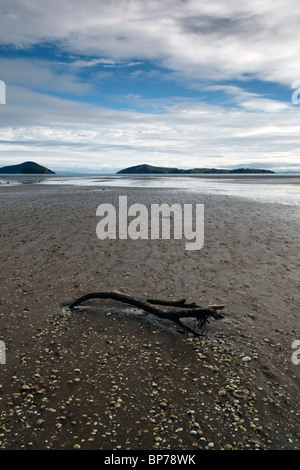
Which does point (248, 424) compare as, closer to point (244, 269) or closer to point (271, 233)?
point (244, 269)

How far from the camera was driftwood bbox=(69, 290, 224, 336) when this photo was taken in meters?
9.69

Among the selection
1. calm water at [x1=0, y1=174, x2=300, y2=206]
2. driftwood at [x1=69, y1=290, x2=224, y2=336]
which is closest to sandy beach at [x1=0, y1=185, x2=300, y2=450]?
driftwood at [x1=69, y1=290, x2=224, y2=336]

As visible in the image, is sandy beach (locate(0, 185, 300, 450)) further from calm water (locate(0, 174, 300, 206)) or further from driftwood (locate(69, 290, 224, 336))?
calm water (locate(0, 174, 300, 206))

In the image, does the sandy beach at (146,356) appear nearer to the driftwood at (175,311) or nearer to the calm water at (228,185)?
the driftwood at (175,311)

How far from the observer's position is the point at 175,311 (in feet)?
34.1

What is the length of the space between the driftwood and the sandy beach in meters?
0.37

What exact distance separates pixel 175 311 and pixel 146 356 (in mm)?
2198

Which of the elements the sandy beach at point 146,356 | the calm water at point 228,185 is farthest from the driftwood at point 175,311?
the calm water at point 228,185

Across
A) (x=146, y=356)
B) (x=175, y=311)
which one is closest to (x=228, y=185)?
(x=175, y=311)

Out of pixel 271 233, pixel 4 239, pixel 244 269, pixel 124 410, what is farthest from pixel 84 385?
pixel 271 233

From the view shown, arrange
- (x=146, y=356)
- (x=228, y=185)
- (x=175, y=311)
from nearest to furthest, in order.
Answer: (x=146, y=356) < (x=175, y=311) < (x=228, y=185)

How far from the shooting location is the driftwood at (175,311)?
969 cm

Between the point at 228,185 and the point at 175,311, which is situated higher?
the point at 228,185

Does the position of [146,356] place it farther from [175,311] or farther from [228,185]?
[228,185]
